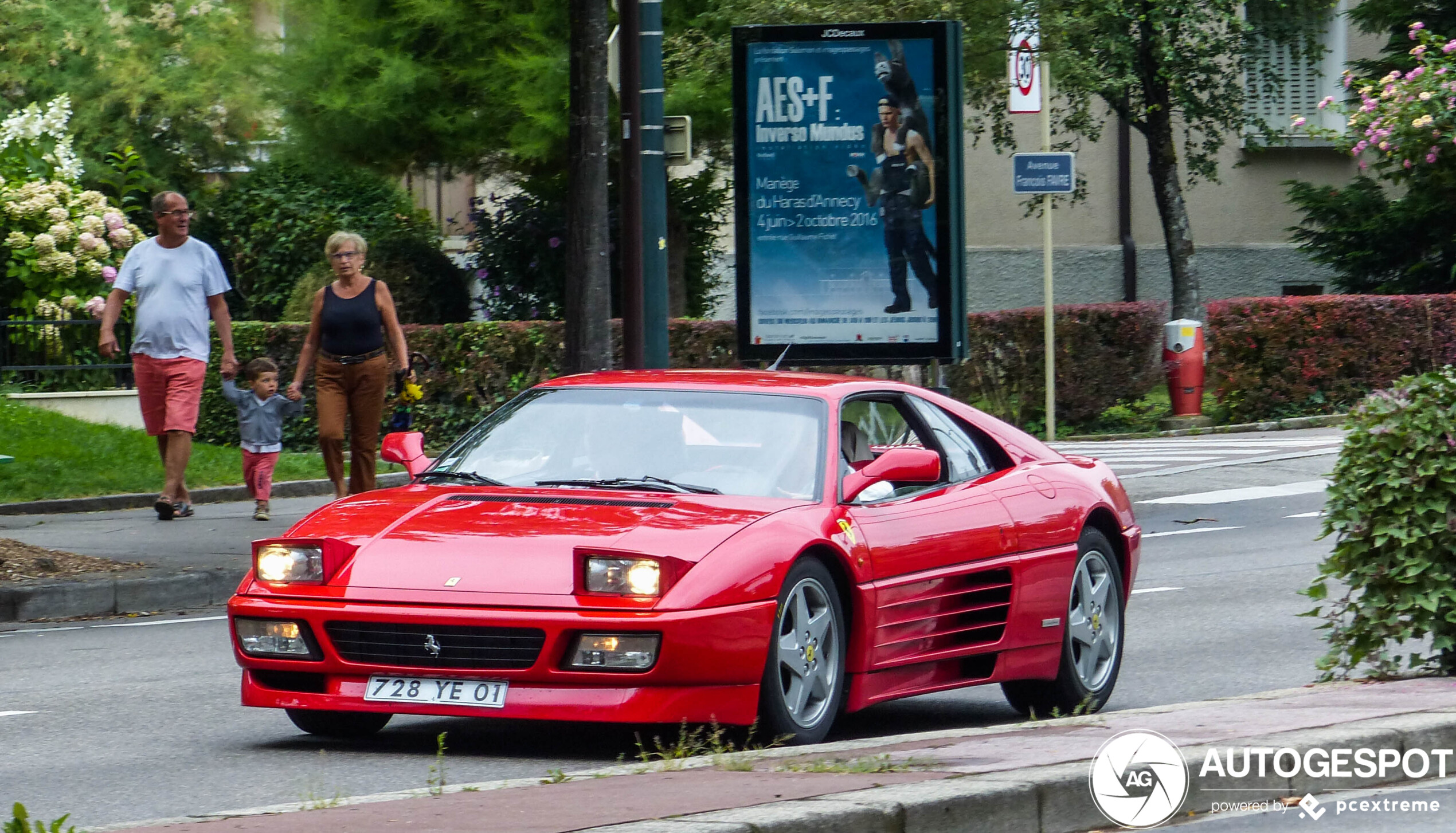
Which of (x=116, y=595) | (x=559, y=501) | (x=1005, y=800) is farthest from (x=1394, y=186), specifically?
(x=1005, y=800)

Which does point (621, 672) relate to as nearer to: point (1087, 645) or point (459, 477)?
point (459, 477)

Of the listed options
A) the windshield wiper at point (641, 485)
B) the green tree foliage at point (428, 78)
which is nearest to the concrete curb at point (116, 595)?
the windshield wiper at point (641, 485)

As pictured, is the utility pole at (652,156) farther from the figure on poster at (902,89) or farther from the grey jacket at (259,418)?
the grey jacket at (259,418)

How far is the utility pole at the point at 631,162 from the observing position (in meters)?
14.7

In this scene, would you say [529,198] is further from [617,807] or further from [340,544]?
[617,807]

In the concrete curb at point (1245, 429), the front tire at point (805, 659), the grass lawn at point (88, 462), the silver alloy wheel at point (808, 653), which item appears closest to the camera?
the front tire at point (805, 659)

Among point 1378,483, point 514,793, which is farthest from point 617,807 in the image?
point 1378,483

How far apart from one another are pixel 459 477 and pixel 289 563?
3.02 ft

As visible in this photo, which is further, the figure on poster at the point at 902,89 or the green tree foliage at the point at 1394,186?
the green tree foliage at the point at 1394,186

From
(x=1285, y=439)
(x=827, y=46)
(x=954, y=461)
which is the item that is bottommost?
(x=1285, y=439)

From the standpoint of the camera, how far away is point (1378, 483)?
26.4 ft

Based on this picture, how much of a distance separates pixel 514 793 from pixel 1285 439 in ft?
57.6

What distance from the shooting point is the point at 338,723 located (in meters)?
7.36

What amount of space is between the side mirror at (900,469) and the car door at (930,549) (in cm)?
7
